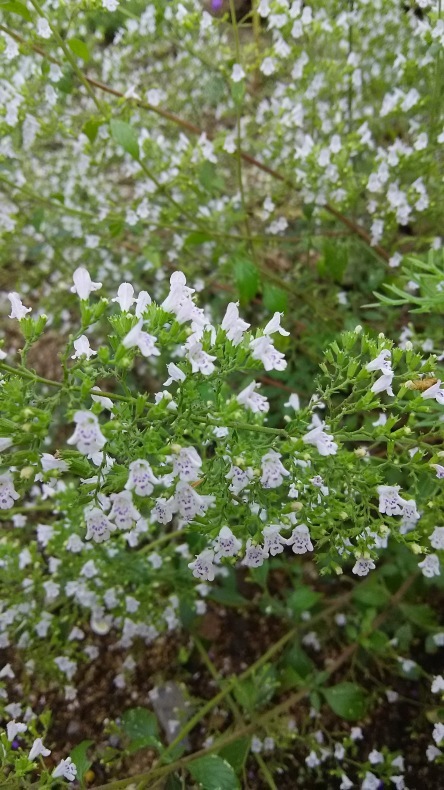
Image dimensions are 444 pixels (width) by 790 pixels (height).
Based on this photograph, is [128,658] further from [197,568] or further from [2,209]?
[2,209]

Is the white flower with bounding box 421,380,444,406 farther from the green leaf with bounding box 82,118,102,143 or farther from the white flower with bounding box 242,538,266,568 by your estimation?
the green leaf with bounding box 82,118,102,143

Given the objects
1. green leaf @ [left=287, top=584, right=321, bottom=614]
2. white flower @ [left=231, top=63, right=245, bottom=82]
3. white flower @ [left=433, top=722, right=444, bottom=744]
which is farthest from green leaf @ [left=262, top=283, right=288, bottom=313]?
white flower @ [left=433, top=722, right=444, bottom=744]

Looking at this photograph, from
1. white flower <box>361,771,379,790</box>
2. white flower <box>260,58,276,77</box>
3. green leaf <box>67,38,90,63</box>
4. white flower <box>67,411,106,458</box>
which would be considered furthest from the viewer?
white flower <box>260,58,276,77</box>

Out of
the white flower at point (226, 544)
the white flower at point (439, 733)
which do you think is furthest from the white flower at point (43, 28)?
the white flower at point (439, 733)

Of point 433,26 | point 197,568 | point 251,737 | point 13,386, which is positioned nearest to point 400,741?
point 251,737

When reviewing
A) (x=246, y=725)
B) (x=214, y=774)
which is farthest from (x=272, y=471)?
(x=246, y=725)

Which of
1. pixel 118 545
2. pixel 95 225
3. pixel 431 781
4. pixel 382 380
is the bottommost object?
pixel 431 781
